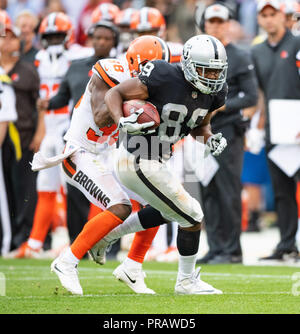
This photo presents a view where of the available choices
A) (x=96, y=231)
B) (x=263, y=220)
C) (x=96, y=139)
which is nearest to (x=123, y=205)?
(x=96, y=231)

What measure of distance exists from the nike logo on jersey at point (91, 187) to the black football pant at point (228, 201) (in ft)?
8.22

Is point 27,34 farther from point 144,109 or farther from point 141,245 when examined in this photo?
point 144,109

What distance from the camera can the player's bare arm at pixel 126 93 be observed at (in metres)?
5.70

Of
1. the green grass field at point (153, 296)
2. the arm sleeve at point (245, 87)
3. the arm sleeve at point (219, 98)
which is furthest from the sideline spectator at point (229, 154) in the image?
the arm sleeve at point (219, 98)

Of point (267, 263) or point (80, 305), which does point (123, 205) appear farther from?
point (267, 263)

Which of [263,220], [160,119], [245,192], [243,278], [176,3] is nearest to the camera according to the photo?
[160,119]

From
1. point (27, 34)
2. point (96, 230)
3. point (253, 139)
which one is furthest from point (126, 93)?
point (27, 34)

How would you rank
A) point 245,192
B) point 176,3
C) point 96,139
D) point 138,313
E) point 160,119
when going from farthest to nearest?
point 176,3 < point 245,192 < point 96,139 < point 160,119 < point 138,313

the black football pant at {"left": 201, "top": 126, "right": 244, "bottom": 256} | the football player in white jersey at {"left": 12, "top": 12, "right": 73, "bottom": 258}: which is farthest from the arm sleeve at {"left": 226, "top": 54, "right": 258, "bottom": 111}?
the football player in white jersey at {"left": 12, "top": 12, "right": 73, "bottom": 258}

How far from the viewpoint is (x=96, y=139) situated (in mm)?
6539

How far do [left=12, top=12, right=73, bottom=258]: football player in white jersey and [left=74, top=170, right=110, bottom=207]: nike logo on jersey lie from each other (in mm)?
2788

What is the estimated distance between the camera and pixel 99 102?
6.28m

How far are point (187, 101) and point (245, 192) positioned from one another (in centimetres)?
686

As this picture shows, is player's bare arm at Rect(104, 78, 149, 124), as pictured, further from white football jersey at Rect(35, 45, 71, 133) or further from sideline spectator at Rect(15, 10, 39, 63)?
sideline spectator at Rect(15, 10, 39, 63)
